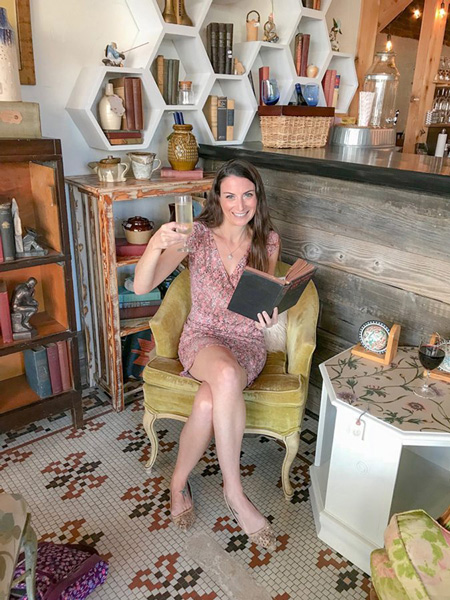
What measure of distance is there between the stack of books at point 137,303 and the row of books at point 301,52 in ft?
4.74

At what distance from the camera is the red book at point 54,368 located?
214cm

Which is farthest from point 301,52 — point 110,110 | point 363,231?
point 363,231

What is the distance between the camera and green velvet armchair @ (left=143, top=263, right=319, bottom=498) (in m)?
1.74

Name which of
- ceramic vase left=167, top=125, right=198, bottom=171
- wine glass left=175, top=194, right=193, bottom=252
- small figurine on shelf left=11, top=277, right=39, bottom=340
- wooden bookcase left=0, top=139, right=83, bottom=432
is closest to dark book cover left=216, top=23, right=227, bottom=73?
ceramic vase left=167, top=125, right=198, bottom=171

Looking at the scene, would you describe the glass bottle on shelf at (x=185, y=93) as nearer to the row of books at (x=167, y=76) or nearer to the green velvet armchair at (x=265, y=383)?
the row of books at (x=167, y=76)

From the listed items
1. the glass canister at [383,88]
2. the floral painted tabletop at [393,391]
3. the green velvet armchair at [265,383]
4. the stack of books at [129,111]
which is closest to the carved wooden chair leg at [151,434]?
the green velvet armchair at [265,383]

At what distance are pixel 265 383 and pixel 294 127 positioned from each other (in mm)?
1312

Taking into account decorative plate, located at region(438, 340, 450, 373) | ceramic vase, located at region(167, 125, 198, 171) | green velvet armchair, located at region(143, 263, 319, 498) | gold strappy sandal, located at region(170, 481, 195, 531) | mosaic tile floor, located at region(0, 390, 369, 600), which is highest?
ceramic vase, located at region(167, 125, 198, 171)

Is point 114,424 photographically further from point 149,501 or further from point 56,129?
point 56,129

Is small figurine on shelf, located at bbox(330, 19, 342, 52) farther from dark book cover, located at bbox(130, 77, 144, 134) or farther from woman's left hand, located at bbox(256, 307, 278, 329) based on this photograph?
woman's left hand, located at bbox(256, 307, 278, 329)

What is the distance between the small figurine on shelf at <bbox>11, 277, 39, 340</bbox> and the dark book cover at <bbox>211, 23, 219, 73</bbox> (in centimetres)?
136

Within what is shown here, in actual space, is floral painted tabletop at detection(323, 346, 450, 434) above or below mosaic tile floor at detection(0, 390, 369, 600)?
above

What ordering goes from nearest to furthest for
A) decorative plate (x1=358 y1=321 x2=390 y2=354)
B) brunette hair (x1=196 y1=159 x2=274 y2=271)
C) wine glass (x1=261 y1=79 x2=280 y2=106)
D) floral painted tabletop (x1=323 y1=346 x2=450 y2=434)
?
floral painted tabletop (x1=323 y1=346 x2=450 y2=434)
decorative plate (x1=358 y1=321 x2=390 y2=354)
brunette hair (x1=196 y1=159 x2=274 y2=271)
wine glass (x1=261 y1=79 x2=280 y2=106)

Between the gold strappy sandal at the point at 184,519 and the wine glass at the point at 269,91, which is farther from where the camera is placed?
the wine glass at the point at 269,91
